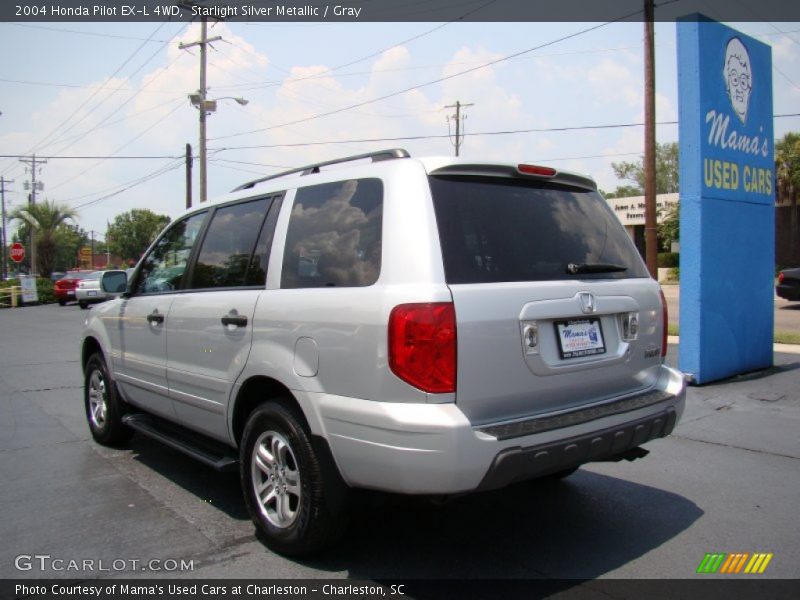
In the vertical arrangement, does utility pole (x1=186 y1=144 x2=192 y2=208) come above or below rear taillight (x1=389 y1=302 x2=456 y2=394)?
above

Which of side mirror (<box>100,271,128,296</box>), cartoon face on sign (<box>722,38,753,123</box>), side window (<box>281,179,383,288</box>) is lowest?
side mirror (<box>100,271,128,296</box>)

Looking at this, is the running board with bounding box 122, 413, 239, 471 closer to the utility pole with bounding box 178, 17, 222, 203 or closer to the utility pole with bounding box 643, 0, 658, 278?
the utility pole with bounding box 643, 0, 658, 278

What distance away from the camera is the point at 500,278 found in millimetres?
3070

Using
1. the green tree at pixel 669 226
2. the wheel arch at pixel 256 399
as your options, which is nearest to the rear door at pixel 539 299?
the wheel arch at pixel 256 399

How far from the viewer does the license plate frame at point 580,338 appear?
3166 millimetres

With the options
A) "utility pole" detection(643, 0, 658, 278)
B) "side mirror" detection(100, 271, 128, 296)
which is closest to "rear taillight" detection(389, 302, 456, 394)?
"side mirror" detection(100, 271, 128, 296)

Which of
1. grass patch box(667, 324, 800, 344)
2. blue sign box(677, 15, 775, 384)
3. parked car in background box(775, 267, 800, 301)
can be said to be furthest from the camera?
parked car in background box(775, 267, 800, 301)

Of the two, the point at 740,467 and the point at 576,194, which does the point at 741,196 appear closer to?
the point at 740,467

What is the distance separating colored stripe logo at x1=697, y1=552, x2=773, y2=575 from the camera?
10.7 ft

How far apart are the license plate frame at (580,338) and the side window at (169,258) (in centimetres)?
263

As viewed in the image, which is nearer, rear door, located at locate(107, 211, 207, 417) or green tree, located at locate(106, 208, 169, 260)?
rear door, located at locate(107, 211, 207, 417)

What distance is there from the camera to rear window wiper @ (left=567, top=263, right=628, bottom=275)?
3.38 m

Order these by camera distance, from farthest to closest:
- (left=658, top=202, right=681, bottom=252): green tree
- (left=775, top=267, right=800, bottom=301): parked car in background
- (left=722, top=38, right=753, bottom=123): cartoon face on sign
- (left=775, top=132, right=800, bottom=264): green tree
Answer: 1. (left=658, top=202, right=681, bottom=252): green tree
2. (left=775, top=132, right=800, bottom=264): green tree
3. (left=775, top=267, right=800, bottom=301): parked car in background
4. (left=722, top=38, right=753, bottom=123): cartoon face on sign

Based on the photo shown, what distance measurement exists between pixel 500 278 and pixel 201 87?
2735 centimetres
